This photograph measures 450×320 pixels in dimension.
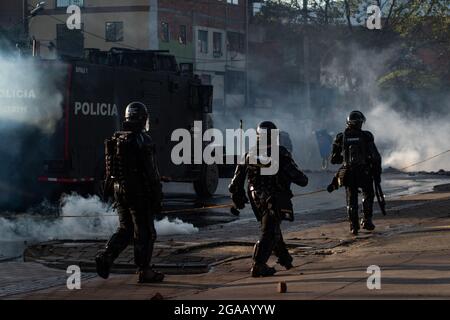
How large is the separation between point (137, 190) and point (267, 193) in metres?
1.40

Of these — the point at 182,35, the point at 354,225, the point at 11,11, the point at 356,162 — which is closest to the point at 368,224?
the point at 354,225

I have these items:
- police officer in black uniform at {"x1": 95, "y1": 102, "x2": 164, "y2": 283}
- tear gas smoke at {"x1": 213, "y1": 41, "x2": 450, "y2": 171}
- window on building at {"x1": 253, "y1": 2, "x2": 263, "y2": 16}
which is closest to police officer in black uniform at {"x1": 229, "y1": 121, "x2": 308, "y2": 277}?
police officer in black uniform at {"x1": 95, "y1": 102, "x2": 164, "y2": 283}

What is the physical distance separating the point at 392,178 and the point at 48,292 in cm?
2359

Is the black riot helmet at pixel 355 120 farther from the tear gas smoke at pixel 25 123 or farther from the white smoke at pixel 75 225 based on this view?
the tear gas smoke at pixel 25 123

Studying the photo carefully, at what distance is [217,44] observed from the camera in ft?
199

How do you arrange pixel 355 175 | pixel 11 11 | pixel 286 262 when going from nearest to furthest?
pixel 286 262, pixel 355 175, pixel 11 11

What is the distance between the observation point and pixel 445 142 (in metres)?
45.7

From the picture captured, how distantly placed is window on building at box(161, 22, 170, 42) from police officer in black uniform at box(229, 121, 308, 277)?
45.8 metres

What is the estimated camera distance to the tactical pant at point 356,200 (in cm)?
1438

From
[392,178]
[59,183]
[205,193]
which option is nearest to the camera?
[59,183]

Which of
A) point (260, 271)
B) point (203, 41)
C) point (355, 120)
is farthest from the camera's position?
point (203, 41)

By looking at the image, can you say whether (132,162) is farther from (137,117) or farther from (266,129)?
(266,129)

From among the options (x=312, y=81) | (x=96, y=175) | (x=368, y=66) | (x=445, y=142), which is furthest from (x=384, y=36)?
(x=96, y=175)
